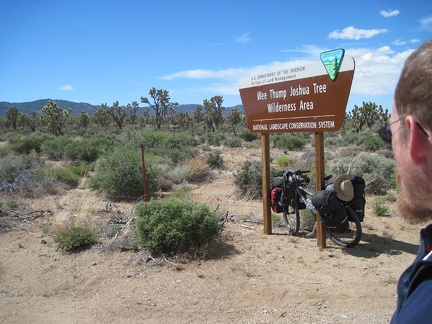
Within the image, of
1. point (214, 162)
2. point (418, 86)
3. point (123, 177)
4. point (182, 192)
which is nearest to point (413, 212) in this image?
point (418, 86)

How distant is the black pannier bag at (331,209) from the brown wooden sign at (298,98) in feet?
3.16

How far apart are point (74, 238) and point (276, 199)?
350 centimetres

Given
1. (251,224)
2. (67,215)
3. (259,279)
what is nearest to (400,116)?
(259,279)

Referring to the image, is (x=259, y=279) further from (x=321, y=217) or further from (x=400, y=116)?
(x=400, y=116)

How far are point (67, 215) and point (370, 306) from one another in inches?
222

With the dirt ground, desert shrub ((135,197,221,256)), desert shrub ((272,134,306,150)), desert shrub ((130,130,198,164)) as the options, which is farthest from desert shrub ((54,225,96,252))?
desert shrub ((272,134,306,150))

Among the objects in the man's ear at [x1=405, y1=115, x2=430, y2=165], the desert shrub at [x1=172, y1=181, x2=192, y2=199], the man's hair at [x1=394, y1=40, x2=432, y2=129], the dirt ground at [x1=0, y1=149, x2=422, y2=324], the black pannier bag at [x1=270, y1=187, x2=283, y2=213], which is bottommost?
the dirt ground at [x1=0, y1=149, x2=422, y2=324]

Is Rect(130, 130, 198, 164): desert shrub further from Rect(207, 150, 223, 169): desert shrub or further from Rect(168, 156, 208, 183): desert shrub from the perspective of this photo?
Rect(168, 156, 208, 183): desert shrub

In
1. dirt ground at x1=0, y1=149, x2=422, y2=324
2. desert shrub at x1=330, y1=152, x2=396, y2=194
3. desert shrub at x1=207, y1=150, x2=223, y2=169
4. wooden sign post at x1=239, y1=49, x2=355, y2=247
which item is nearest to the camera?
dirt ground at x1=0, y1=149, x2=422, y2=324

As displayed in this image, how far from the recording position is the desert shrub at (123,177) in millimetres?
10028

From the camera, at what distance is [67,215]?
7.39 meters

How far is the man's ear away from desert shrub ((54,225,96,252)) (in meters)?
5.65

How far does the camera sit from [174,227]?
5.65 m

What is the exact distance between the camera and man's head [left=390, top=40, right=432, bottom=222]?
1103 millimetres
